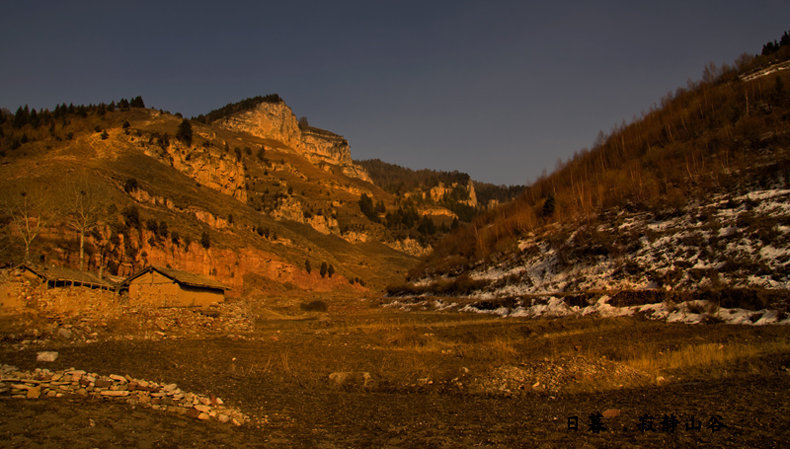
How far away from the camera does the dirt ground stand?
5.34 m

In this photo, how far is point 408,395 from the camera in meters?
9.29

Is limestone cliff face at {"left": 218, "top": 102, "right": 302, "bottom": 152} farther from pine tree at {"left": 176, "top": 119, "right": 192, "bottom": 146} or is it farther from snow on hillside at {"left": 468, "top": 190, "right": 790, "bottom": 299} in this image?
snow on hillside at {"left": 468, "top": 190, "right": 790, "bottom": 299}

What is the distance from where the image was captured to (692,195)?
30891mm

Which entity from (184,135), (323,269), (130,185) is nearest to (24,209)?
(130,185)

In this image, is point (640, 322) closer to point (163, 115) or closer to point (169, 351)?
point (169, 351)

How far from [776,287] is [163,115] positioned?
112 m

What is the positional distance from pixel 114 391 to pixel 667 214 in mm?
35575

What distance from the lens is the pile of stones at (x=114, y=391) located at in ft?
18.1

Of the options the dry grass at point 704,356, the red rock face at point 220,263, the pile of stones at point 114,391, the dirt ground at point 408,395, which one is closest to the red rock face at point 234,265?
the red rock face at point 220,263

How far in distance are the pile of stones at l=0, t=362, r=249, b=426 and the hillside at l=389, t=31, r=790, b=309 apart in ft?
68.4

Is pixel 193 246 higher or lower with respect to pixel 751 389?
higher

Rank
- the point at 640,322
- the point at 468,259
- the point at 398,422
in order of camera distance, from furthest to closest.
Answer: the point at 468,259
the point at 640,322
the point at 398,422

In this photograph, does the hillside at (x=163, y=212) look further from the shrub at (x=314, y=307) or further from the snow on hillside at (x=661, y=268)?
the snow on hillside at (x=661, y=268)

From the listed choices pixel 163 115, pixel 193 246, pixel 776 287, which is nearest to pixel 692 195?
pixel 776 287
